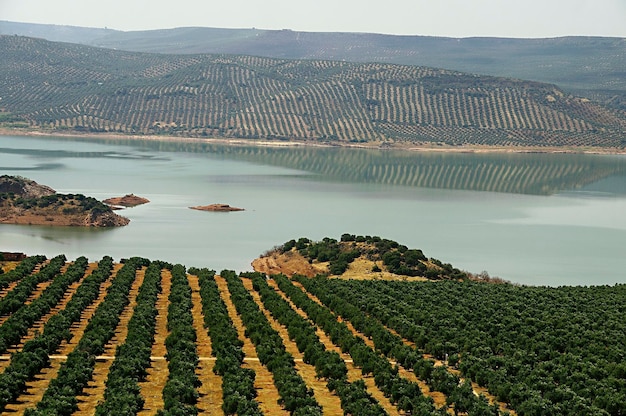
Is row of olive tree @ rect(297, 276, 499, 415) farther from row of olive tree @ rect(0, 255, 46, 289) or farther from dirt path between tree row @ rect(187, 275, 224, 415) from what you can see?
row of olive tree @ rect(0, 255, 46, 289)

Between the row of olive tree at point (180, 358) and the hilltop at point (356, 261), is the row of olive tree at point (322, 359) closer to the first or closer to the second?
the row of olive tree at point (180, 358)

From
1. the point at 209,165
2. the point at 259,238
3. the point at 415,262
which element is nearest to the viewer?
the point at 415,262

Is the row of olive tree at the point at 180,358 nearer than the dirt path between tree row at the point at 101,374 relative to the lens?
Yes

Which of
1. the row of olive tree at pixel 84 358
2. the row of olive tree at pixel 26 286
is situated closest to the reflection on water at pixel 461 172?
the row of olive tree at pixel 26 286

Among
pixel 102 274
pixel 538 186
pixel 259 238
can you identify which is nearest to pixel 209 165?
pixel 538 186

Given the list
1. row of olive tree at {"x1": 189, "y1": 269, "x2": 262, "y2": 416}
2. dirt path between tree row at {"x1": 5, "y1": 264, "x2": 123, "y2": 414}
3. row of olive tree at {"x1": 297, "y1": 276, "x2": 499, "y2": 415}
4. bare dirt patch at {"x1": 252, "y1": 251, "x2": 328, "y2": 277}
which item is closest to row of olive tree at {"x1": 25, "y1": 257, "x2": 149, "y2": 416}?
dirt path between tree row at {"x1": 5, "y1": 264, "x2": 123, "y2": 414}

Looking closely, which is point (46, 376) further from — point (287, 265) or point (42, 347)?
point (287, 265)

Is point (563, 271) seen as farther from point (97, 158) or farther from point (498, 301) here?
point (97, 158)
